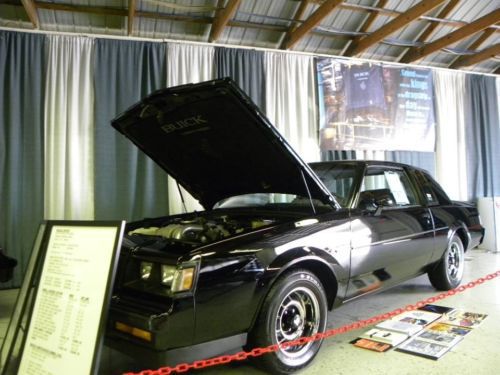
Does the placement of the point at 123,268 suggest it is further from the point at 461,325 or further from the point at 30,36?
the point at 30,36

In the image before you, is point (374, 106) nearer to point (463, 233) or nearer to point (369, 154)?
point (369, 154)

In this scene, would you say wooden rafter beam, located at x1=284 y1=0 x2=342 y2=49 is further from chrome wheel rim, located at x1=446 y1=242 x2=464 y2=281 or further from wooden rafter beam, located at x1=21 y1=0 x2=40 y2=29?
wooden rafter beam, located at x1=21 y1=0 x2=40 y2=29

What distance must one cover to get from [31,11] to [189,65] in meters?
2.03

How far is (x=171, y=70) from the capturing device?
5594 millimetres

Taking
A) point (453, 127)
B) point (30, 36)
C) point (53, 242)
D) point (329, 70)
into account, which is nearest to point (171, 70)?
point (30, 36)

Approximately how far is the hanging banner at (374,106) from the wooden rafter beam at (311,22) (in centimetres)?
60

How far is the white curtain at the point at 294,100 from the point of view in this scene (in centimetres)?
620

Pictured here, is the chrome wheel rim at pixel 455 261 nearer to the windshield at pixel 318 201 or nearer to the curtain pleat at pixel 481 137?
the windshield at pixel 318 201

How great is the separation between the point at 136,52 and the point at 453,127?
5969 millimetres

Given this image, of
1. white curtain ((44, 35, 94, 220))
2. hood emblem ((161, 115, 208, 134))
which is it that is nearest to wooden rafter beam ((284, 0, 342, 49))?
white curtain ((44, 35, 94, 220))

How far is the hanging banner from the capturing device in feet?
21.3

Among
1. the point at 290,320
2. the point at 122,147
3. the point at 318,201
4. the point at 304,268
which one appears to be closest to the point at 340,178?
the point at 318,201

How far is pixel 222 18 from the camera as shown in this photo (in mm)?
5398

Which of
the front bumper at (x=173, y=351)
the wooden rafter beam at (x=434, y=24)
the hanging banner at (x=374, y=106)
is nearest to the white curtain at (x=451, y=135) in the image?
the hanging banner at (x=374, y=106)
